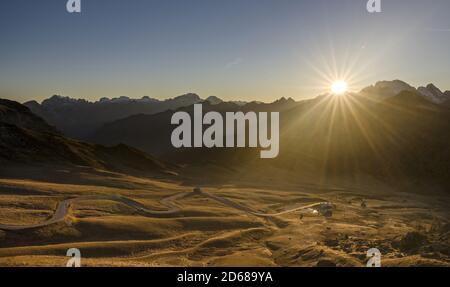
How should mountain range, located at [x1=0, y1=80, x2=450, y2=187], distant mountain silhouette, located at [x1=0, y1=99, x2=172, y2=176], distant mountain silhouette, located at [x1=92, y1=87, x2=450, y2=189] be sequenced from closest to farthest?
distant mountain silhouette, located at [x1=0, y1=99, x2=172, y2=176] < mountain range, located at [x1=0, y1=80, x2=450, y2=187] < distant mountain silhouette, located at [x1=92, y1=87, x2=450, y2=189]

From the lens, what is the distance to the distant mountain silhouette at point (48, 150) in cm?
7438

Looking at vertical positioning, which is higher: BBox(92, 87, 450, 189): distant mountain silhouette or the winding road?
BBox(92, 87, 450, 189): distant mountain silhouette

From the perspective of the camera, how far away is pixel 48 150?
7869cm

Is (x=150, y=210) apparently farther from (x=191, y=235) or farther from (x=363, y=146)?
(x=363, y=146)

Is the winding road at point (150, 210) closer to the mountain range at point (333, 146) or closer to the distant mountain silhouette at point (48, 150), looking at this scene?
the distant mountain silhouette at point (48, 150)

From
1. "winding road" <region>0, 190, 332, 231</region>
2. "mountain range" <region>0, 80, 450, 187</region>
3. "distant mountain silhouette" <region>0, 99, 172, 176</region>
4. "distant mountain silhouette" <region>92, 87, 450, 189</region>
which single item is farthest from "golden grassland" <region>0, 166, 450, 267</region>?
"distant mountain silhouette" <region>92, 87, 450, 189</region>

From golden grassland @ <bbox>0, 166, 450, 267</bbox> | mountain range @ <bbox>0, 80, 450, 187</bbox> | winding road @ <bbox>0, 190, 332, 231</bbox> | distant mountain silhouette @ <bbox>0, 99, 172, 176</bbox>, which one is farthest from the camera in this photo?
mountain range @ <bbox>0, 80, 450, 187</bbox>

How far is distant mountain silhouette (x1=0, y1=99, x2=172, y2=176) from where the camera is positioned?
7438cm

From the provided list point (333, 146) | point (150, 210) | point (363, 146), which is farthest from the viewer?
point (333, 146)

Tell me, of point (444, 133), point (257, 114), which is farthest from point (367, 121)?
point (257, 114)

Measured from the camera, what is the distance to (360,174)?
11531cm

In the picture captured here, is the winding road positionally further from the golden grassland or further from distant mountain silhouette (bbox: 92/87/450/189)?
distant mountain silhouette (bbox: 92/87/450/189)

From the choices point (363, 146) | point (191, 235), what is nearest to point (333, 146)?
A: point (363, 146)
